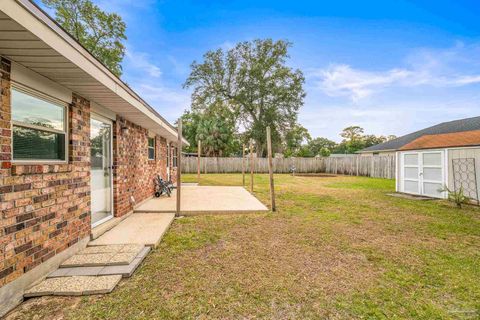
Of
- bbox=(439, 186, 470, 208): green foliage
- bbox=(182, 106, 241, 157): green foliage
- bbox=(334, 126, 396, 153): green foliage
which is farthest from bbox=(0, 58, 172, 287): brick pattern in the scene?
bbox=(334, 126, 396, 153): green foliage

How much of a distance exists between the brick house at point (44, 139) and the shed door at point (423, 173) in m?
10.4

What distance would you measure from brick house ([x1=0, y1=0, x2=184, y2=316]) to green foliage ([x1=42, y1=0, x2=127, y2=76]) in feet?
48.7

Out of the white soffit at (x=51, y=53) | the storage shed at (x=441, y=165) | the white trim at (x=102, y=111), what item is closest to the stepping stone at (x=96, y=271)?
the white soffit at (x=51, y=53)

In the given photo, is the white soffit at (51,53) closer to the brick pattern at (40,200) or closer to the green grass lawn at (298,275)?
the brick pattern at (40,200)

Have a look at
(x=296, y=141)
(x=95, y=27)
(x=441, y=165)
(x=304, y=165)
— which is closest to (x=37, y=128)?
(x=441, y=165)

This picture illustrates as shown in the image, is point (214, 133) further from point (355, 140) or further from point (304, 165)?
point (355, 140)

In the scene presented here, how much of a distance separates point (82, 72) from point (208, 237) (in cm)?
316

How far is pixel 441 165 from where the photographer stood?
27.0 feet

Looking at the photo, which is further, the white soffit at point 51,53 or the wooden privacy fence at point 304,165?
the wooden privacy fence at point 304,165

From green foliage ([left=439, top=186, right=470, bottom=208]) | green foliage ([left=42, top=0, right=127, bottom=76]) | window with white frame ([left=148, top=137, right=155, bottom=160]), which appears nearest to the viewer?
green foliage ([left=439, top=186, right=470, bottom=208])

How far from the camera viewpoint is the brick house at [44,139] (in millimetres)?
1972

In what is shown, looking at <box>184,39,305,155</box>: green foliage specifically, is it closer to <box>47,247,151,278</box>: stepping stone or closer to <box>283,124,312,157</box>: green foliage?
<box>283,124,312,157</box>: green foliage

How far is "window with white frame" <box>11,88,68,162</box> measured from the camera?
2.32m

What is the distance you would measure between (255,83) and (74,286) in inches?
967
